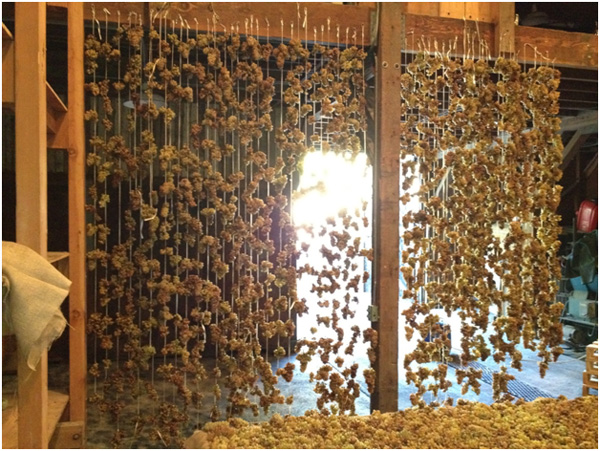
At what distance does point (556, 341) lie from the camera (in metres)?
3.72

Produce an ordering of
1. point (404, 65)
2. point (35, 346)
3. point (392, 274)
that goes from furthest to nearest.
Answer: point (404, 65) < point (392, 274) < point (35, 346)

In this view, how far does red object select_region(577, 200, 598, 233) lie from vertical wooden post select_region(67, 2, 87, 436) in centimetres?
616

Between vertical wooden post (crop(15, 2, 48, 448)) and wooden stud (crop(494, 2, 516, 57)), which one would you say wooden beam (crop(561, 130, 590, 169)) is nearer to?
wooden stud (crop(494, 2, 516, 57))

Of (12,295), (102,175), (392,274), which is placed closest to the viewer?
(12,295)

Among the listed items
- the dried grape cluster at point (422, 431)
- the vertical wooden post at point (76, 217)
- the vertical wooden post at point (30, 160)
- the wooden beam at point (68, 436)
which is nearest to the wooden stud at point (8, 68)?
the vertical wooden post at point (30, 160)

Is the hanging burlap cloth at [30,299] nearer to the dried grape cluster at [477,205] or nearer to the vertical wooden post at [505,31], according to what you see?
the dried grape cluster at [477,205]

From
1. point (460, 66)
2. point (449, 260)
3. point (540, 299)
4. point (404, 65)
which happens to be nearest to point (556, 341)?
point (540, 299)

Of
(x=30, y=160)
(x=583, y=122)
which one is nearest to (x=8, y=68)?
(x=30, y=160)

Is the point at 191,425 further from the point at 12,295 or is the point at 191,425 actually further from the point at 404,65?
the point at 404,65

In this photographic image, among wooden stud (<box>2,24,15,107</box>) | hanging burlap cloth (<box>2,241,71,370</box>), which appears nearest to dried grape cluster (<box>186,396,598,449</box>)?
hanging burlap cloth (<box>2,241,71,370</box>)

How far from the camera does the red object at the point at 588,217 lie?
20.9 feet

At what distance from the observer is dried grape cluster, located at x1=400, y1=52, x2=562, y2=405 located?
3443 mm

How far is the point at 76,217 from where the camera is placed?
9.63 feet

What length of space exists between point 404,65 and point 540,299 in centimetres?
212
